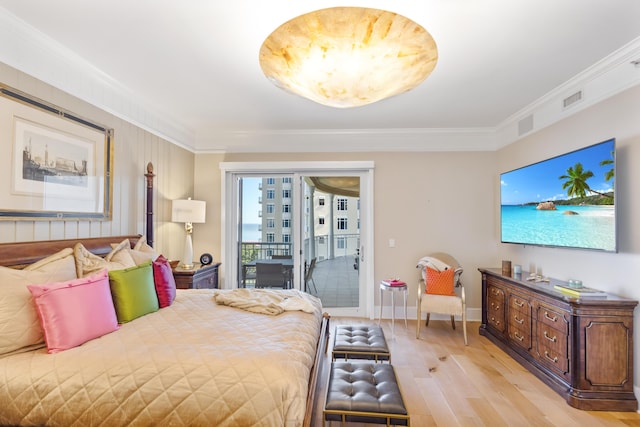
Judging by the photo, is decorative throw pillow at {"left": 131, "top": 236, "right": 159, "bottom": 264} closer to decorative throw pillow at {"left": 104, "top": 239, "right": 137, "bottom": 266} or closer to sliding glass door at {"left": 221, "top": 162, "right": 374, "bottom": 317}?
decorative throw pillow at {"left": 104, "top": 239, "right": 137, "bottom": 266}

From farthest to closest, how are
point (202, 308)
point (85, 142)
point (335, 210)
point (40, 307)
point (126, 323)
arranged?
point (335, 210) → point (85, 142) → point (202, 308) → point (126, 323) → point (40, 307)

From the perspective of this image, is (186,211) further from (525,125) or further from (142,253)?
(525,125)

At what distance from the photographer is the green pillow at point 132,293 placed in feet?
7.66

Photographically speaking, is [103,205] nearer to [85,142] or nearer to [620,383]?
[85,142]

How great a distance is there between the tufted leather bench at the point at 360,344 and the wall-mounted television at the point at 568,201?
6.39 feet

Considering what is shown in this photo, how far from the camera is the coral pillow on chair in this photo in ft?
13.6

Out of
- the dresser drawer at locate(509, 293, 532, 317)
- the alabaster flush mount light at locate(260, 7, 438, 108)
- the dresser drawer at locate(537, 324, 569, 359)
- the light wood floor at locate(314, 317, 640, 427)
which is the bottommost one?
the light wood floor at locate(314, 317, 640, 427)

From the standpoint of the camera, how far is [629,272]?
2.60m

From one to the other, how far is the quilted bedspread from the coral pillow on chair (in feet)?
9.12

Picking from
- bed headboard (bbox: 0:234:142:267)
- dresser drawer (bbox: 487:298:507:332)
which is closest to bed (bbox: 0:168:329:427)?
bed headboard (bbox: 0:234:142:267)

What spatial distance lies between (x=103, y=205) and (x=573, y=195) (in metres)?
4.31

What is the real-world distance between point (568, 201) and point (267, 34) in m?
2.98

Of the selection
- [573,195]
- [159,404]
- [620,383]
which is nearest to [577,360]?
[620,383]

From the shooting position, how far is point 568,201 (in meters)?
3.03
